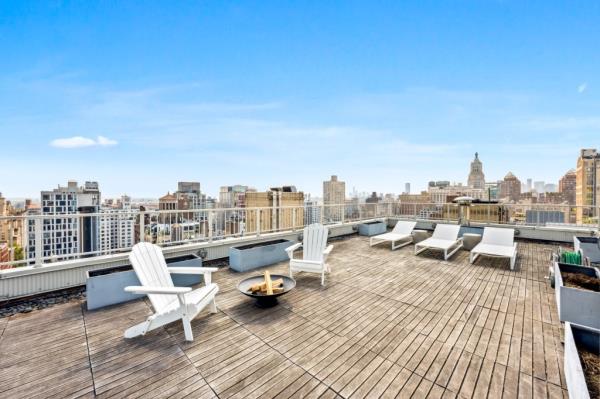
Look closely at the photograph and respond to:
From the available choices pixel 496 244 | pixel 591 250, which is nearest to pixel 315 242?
pixel 496 244

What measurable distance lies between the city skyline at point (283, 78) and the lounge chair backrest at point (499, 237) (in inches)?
181

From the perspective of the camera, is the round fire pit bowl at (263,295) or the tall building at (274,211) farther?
the tall building at (274,211)

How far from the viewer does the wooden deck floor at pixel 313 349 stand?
1990 mm

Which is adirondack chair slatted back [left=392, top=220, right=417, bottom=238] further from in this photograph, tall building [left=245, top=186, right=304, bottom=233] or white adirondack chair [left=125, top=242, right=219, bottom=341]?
white adirondack chair [left=125, top=242, right=219, bottom=341]

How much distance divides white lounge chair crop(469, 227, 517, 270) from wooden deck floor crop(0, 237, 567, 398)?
4.90 feet

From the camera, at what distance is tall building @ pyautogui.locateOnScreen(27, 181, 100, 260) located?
3959 mm

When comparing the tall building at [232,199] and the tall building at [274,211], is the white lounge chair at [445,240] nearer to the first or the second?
the tall building at [274,211]

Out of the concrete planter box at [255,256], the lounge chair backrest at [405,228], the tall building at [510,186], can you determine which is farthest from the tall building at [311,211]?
the tall building at [510,186]

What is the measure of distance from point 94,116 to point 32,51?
477 centimetres

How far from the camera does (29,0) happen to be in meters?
7.04

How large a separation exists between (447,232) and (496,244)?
1.08m

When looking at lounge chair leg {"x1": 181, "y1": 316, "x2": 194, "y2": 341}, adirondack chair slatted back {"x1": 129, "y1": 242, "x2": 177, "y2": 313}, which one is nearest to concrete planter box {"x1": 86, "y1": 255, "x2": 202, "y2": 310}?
adirondack chair slatted back {"x1": 129, "y1": 242, "x2": 177, "y2": 313}

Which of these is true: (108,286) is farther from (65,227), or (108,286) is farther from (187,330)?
(187,330)

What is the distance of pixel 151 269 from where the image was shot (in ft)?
10.8
